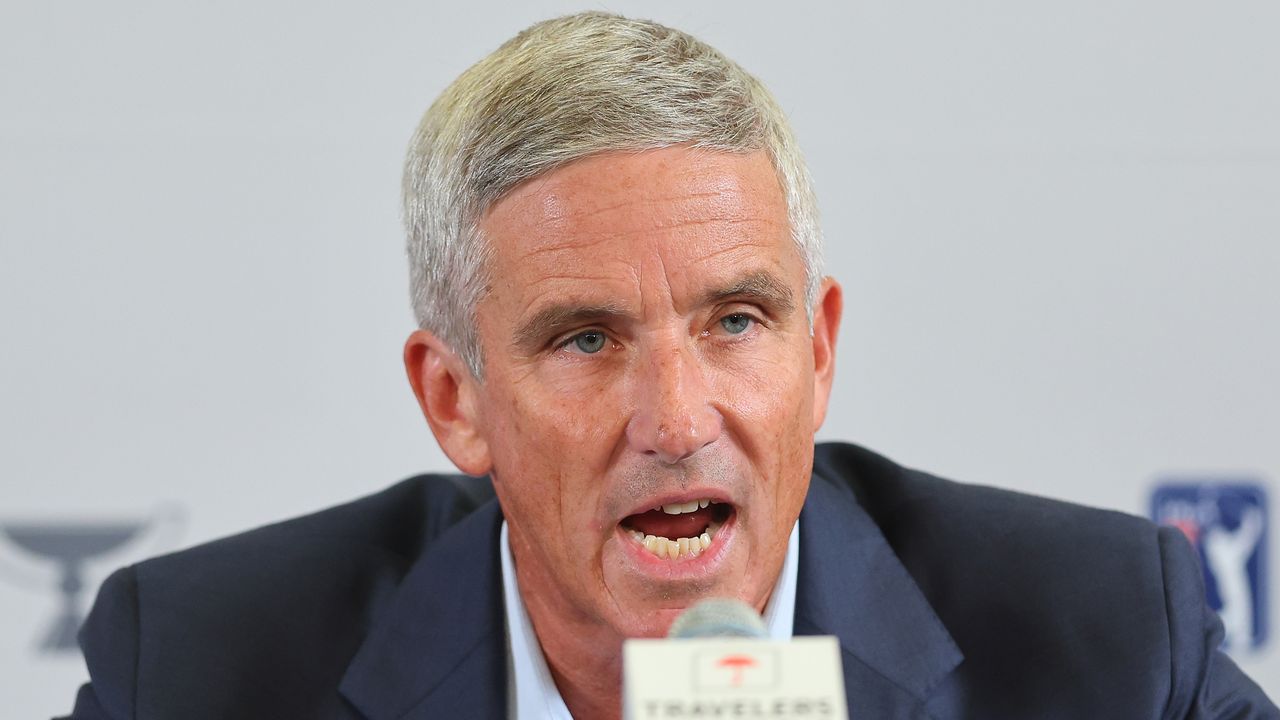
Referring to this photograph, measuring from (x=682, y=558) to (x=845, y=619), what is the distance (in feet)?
1.52

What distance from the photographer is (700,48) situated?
192 cm

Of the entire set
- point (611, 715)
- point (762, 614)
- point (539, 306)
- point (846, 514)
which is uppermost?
point (539, 306)

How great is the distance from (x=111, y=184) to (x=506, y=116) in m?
1.58

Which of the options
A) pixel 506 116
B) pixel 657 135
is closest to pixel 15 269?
pixel 506 116

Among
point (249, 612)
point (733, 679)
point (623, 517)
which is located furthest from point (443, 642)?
point (733, 679)

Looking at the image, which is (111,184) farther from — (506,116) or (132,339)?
(506,116)

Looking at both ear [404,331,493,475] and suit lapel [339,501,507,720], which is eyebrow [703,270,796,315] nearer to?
ear [404,331,493,475]

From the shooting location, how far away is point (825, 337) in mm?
2078

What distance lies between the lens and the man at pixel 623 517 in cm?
171

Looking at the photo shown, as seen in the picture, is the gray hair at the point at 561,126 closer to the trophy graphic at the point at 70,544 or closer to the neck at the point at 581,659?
the neck at the point at 581,659

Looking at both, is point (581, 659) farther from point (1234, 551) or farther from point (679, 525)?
point (1234, 551)

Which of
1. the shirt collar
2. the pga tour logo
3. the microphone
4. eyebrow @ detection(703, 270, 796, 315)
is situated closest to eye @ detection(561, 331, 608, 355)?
eyebrow @ detection(703, 270, 796, 315)

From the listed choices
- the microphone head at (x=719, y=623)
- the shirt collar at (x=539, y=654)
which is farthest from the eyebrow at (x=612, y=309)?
the microphone head at (x=719, y=623)

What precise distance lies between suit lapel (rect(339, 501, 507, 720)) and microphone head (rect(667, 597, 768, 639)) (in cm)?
103
